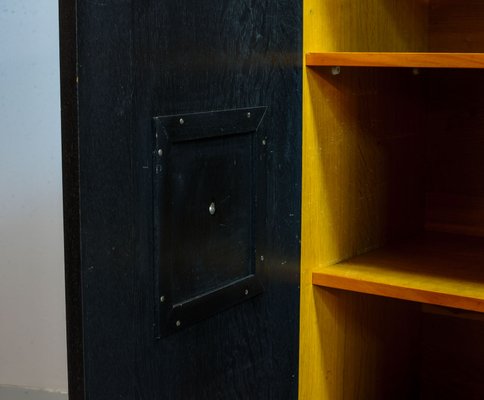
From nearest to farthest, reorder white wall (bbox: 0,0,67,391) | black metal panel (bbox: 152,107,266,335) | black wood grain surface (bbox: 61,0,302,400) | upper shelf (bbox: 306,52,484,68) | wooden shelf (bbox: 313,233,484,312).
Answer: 1. black wood grain surface (bbox: 61,0,302,400)
2. black metal panel (bbox: 152,107,266,335)
3. upper shelf (bbox: 306,52,484,68)
4. wooden shelf (bbox: 313,233,484,312)
5. white wall (bbox: 0,0,67,391)

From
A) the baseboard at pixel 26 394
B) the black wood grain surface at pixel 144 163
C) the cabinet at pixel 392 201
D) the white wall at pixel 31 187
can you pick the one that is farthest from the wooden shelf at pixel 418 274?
the baseboard at pixel 26 394

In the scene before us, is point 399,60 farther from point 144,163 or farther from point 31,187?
point 31,187

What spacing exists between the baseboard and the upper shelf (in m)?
1.81

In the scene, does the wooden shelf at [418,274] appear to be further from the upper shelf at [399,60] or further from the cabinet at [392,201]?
the upper shelf at [399,60]

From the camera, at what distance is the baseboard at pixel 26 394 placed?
261 centimetres

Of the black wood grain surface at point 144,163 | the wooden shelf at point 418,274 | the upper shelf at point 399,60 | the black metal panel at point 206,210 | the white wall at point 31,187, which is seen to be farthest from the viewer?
the white wall at point 31,187

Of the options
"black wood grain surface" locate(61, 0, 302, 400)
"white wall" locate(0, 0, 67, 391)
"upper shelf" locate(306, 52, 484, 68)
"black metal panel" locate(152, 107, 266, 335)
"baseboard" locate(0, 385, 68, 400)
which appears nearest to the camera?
"black wood grain surface" locate(61, 0, 302, 400)

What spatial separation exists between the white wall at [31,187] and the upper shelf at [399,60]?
1.52m

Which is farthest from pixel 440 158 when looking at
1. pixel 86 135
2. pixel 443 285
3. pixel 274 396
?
pixel 86 135

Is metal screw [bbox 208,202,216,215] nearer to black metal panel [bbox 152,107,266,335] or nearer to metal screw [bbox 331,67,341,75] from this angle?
black metal panel [bbox 152,107,266,335]

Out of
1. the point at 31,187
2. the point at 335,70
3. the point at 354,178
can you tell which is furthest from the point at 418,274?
the point at 31,187

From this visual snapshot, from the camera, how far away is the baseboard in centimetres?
261

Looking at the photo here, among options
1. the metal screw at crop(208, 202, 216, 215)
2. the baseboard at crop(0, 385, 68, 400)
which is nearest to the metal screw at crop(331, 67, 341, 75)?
the metal screw at crop(208, 202, 216, 215)

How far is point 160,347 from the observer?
2.84ft
